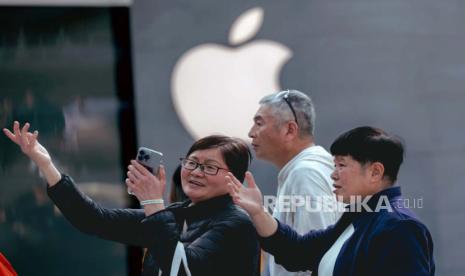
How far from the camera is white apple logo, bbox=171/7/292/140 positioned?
4.74 meters

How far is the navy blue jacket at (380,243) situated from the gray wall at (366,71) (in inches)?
76.4

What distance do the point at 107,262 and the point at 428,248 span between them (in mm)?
2412

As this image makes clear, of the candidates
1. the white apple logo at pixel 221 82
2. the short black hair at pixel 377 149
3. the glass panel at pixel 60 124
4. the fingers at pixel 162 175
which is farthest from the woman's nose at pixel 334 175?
the white apple logo at pixel 221 82

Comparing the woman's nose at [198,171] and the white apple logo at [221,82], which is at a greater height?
the white apple logo at [221,82]

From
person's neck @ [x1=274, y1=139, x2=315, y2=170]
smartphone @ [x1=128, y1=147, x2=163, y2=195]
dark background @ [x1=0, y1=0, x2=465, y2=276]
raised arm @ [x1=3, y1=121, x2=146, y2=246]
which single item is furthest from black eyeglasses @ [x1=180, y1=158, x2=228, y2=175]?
dark background @ [x1=0, y1=0, x2=465, y2=276]

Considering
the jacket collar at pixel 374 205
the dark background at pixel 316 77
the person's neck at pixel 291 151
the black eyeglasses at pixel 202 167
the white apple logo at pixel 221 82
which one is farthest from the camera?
the white apple logo at pixel 221 82

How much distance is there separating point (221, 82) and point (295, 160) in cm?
182

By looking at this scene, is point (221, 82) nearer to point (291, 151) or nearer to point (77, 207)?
point (291, 151)

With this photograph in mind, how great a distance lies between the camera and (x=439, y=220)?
16.7ft

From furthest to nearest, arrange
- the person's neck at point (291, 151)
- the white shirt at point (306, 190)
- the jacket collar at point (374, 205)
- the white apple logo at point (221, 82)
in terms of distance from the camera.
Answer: the white apple logo at point (221, 82) < the person's neck at point (291, 151) < the white shirt at point (306, 190) < the jacket collar at point (374, 205)

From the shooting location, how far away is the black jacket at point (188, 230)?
2.59 metres

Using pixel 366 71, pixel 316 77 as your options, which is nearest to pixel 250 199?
pixel 316 77

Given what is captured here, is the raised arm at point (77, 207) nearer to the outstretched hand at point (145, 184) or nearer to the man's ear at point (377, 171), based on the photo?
the outstretched hand at point (145, 184)

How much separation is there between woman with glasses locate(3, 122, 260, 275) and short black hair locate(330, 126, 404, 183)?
0.36 m
